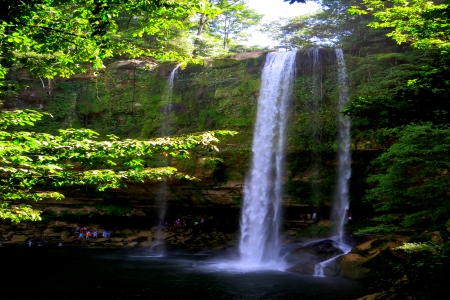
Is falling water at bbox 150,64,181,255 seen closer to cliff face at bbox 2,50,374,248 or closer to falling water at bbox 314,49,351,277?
cliff face at bbox 2,50,374,248

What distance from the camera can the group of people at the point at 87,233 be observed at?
66.1ft

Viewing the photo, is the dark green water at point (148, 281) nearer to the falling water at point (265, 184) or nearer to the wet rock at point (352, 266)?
the wet rock at point (352, 266)

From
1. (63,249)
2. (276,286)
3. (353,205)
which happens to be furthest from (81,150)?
(63,249)

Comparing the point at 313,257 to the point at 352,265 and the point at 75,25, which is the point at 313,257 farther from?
the point at 75,25

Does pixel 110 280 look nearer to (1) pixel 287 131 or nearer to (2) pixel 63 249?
(2) pixel 63 249

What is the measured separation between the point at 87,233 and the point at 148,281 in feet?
35.2

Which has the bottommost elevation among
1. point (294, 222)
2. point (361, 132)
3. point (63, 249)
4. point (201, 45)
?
point (63, 249)

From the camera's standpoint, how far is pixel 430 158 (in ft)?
28.5

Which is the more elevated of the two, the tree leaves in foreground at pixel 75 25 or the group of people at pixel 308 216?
the tree leaves in foreground at pixel 75 25

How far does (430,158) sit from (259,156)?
907 centimetres

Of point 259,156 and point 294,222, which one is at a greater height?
point 259,156

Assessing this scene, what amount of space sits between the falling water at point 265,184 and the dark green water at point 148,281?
2569mm

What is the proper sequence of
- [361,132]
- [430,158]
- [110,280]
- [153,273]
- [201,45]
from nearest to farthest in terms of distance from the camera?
[430,158] < [110,280] < [153,273] < [361,132] < [201,45]

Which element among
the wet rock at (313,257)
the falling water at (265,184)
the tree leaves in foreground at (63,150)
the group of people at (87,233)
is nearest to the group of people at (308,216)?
the falling water at (265,184)
